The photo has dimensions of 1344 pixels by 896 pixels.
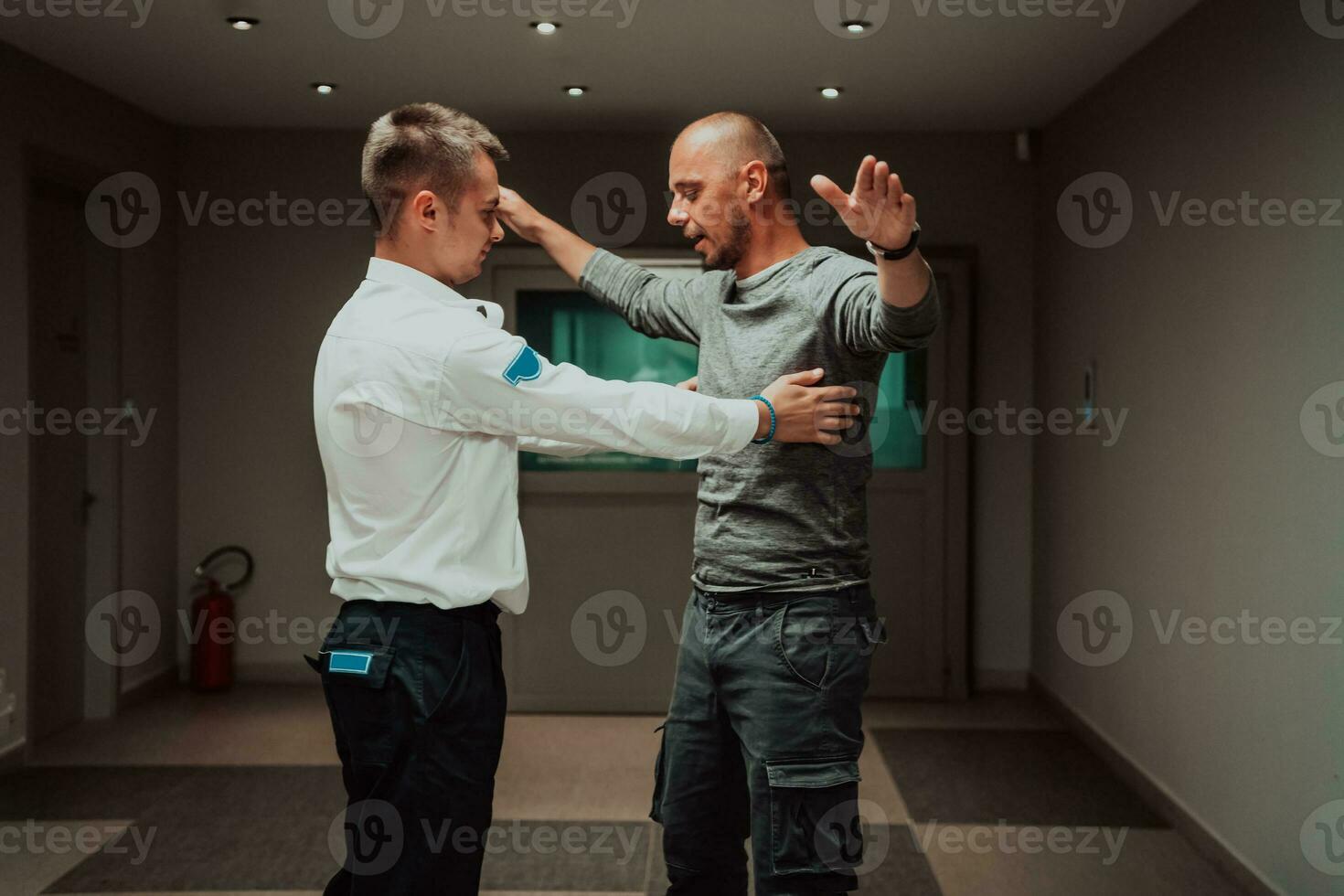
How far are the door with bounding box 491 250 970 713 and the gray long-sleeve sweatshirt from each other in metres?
2.74

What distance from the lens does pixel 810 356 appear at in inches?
65.2

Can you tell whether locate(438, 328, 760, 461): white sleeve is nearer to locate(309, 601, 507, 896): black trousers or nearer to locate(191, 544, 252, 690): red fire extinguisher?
locate(309, 601, 507, 896): black trousers

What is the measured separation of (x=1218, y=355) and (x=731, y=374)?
181 centimetres

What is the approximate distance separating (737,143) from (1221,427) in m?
1.84

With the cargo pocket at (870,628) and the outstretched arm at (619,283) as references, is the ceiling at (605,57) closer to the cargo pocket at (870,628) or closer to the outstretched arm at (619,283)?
the outstretched arm at (619,283)

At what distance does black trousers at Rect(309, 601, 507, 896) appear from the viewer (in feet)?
4.71

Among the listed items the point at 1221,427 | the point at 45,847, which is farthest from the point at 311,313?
the point at 1221,427

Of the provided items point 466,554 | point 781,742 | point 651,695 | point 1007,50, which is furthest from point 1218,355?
point 651,695

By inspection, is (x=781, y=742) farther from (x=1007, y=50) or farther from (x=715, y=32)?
(x=1007, y=50)

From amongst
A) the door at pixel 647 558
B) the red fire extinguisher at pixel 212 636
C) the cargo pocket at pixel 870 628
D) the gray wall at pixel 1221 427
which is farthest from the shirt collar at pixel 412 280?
the red fire extinguisher at pixel 212 636

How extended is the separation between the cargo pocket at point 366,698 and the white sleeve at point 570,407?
323 millimetres

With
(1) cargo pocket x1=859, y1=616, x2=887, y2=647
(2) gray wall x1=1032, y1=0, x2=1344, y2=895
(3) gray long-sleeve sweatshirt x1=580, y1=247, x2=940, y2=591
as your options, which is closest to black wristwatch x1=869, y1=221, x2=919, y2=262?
(3) gray long-sleeve sweatshirt x1=580, y1=247, x2=940, y2=591

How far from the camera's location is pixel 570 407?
1487 mm

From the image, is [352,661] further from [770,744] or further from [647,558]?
[647,558]
